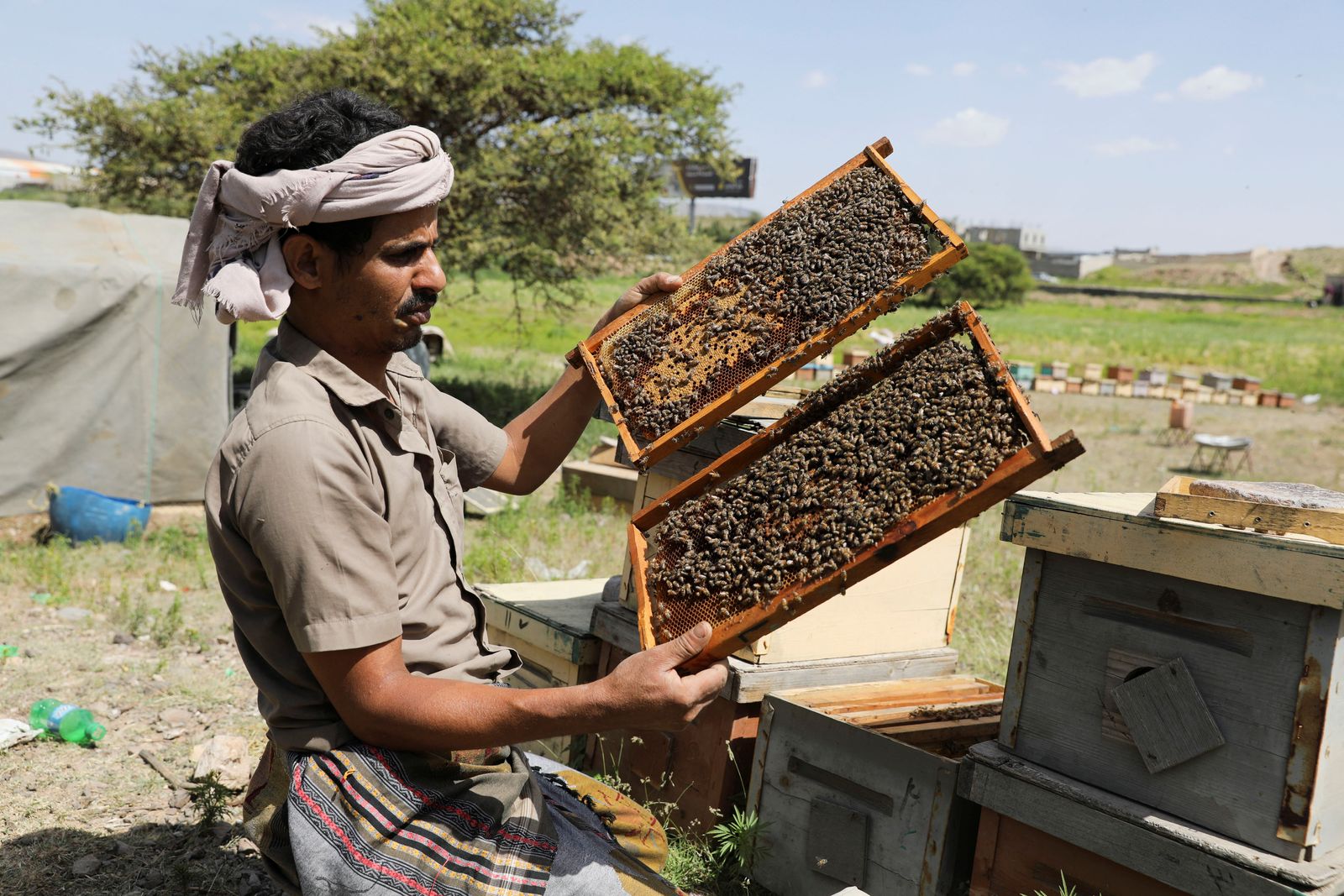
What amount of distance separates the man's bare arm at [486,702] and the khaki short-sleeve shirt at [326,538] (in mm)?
79

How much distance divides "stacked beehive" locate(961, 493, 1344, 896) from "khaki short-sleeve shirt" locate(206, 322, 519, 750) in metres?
1.52

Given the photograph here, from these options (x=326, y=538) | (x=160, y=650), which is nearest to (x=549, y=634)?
(x=326, y=538)

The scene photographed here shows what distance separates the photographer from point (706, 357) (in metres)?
3.29

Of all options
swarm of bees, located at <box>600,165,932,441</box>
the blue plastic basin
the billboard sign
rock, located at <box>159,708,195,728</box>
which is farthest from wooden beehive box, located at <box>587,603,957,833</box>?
the billboard sign

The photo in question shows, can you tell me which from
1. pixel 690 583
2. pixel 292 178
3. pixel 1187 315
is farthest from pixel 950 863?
pixel 1187 315

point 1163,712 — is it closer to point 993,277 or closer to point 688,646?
point 688,646

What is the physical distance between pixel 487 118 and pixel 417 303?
13.4m

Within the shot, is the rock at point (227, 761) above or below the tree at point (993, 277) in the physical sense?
below

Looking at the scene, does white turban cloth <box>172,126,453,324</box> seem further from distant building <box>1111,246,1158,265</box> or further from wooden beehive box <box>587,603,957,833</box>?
distant building <box>1111,246,1158,265</box>

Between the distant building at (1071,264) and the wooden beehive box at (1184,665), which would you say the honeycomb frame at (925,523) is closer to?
the wooden beehive box at (1184,665)

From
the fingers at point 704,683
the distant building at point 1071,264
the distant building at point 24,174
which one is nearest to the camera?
the fingers at point 704,683

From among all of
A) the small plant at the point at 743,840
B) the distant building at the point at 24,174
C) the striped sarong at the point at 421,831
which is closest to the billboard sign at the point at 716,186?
the small plant at the point at 743,840

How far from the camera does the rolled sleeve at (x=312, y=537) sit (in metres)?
2.15

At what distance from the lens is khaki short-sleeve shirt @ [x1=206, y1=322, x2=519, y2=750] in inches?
84.8
